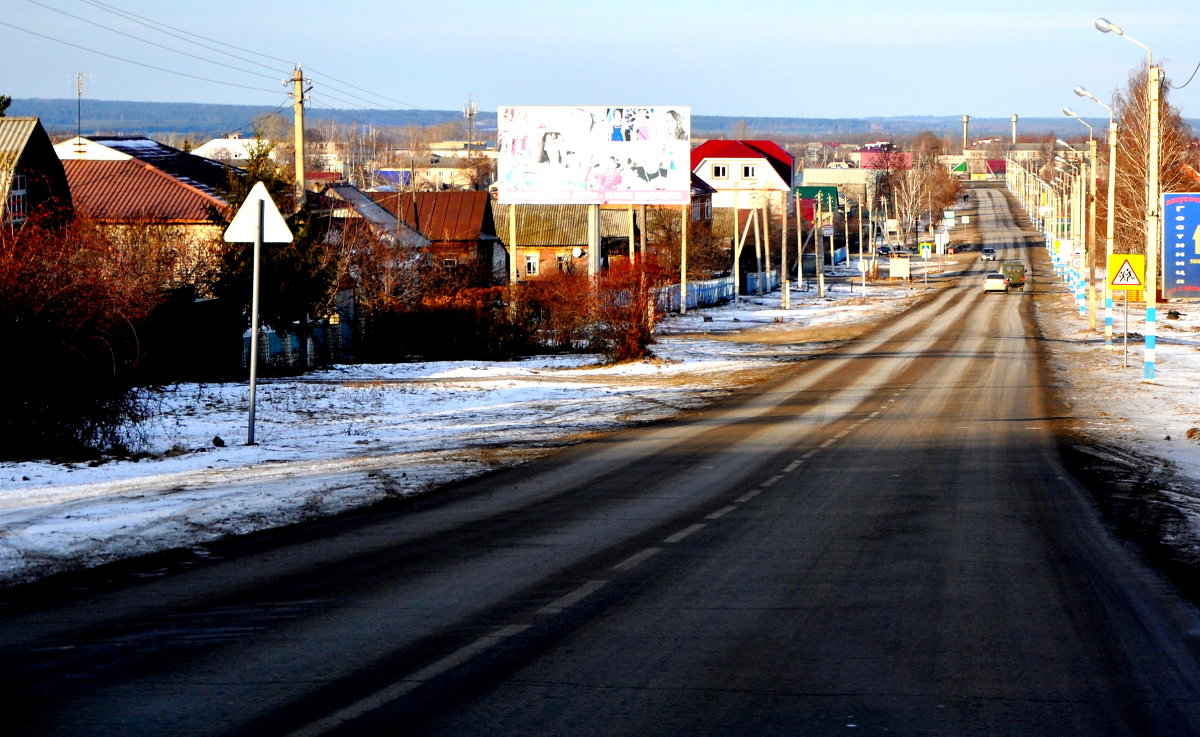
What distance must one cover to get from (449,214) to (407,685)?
6433cm

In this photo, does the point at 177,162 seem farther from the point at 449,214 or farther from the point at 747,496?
the point at 747,496

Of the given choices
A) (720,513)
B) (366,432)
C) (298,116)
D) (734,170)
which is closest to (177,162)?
(298,116)

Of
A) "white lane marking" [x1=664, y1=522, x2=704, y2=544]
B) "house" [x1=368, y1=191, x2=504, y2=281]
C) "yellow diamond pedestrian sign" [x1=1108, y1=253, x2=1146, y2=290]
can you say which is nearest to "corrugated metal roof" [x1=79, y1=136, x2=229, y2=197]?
"house" [x1=368, y1=191, x2=504, y2=281]

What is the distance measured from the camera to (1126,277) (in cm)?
2908

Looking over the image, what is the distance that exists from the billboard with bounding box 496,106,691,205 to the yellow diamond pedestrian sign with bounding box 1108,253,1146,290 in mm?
15766

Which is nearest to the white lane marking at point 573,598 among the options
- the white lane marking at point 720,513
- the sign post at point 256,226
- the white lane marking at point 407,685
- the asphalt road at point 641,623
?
the asphalt road at point 641,623

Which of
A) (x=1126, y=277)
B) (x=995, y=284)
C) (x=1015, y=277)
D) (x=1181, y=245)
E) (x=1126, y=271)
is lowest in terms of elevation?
(x=1126, y=277)

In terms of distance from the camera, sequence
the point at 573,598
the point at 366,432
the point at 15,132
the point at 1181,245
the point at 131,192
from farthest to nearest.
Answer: the point at 131,192 < the point at 15,132 < the point at 1181,245 < the point at 366,432 < the point at 573,598

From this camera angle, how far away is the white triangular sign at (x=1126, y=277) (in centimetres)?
2902

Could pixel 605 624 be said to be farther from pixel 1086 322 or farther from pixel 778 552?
pixel 1086 322

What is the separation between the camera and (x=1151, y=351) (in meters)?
26.3

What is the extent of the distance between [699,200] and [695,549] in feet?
305

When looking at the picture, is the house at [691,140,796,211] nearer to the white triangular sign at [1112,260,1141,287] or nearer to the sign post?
the white triangular sign at [1112,260,1141,287]

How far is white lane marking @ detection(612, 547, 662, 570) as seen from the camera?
8969 millimetres
